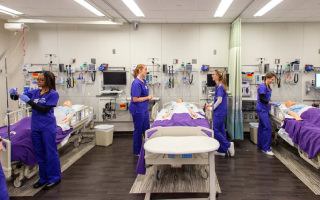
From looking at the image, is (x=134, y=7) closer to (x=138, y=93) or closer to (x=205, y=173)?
(x=138, y=93)

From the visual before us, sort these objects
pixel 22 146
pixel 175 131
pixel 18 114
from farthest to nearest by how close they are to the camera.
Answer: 1. pixel 18 114
2. pixel 22 146
3. pixel 175 131

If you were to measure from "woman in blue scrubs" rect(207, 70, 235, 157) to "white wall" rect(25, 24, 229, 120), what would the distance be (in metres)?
1.64

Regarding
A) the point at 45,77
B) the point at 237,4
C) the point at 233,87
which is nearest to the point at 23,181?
the point at 45,77

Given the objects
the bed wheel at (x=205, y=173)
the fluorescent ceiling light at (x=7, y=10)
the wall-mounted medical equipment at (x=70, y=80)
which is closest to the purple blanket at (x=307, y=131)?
the bed wheel at (x=205, y=173)

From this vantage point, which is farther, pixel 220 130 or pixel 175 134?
pixel 220 130

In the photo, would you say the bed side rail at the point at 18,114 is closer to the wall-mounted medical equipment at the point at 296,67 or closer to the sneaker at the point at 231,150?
the sneaker at the point at 231,150

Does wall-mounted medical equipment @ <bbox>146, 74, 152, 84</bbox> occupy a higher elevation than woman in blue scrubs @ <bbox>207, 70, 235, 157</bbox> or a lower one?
higher

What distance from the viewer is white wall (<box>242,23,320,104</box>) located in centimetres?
520

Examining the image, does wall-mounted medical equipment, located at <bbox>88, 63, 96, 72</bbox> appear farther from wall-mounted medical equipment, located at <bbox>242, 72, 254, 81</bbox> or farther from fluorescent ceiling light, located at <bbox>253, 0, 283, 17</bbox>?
fluorescent ceiling light, located at <bbox>253, 0, 283, 17</bbox>

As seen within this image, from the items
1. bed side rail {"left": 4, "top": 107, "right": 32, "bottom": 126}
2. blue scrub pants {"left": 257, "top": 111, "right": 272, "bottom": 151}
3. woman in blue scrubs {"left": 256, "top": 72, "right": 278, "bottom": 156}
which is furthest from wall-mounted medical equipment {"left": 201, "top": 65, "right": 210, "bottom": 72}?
bed side rail {"left": 4, "top": 107, "right": 32, "bottom": 126}

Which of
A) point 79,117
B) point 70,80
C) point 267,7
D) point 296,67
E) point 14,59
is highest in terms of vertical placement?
point 267,7

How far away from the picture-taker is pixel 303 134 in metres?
3.13

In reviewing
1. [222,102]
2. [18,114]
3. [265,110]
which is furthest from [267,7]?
[18,114]

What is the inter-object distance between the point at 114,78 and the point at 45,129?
2.65 m
